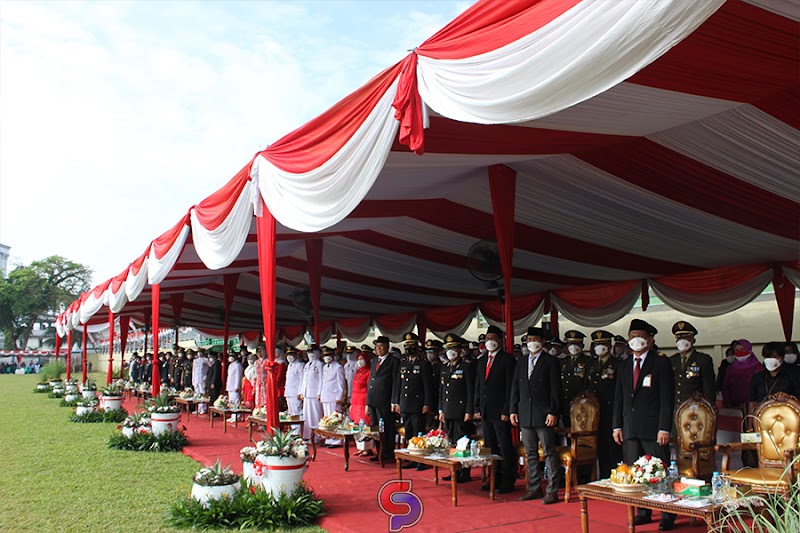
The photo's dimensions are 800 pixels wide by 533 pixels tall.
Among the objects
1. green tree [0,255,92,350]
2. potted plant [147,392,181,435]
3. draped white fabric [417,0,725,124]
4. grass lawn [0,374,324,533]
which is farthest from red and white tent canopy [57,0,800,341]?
green tree [0,255,92,350]

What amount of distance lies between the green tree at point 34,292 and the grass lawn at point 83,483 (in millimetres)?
44914

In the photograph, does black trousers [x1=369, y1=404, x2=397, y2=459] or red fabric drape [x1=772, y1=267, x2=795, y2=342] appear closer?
black trousers [x1=369, y1=404, x2=397, y2=459]

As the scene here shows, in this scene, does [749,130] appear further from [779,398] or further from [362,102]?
[362,102]

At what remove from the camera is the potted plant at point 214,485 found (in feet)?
17.5

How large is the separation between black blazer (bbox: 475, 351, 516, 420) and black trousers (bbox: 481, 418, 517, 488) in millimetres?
96

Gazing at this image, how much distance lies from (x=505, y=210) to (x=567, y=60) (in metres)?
3.63

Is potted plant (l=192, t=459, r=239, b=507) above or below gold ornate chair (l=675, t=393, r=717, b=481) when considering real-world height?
below

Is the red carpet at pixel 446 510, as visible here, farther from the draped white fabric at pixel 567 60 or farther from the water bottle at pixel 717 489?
the draped white fabric at pixel 567 60

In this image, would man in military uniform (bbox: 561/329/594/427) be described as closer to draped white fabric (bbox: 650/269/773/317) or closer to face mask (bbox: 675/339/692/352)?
face mask (bbox: 675/339/692/352)

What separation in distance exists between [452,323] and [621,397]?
9.75 metres

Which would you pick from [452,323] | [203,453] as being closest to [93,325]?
[452,323]

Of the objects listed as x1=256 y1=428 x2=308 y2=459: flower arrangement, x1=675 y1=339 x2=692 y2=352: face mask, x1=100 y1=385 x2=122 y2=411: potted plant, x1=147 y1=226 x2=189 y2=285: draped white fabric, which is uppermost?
x1=147 y1=226 x2=189 y2=285: draped white fabric

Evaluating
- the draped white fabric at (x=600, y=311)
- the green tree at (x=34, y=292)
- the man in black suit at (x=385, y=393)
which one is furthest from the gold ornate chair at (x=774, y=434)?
the green tree at (x=34, y=292)

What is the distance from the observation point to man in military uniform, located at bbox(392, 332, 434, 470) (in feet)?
24.1
